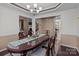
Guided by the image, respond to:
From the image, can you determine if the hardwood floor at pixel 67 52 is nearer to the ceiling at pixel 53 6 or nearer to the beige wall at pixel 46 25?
the beige wall at pixel 46 25

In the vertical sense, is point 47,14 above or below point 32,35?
above

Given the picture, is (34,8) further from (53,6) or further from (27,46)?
(27,46)

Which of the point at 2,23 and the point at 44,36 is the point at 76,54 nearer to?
the point at 44,36

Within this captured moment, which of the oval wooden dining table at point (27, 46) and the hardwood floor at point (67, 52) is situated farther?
the hardwood floor at point (67, 52)

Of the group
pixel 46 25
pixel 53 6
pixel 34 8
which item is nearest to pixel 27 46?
pixel 46 25

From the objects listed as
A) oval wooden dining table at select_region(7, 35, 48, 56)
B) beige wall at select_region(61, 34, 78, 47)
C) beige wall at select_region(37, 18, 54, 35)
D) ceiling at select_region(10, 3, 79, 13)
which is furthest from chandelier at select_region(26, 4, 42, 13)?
beige wall at select_region(61, 34, 78, 47)

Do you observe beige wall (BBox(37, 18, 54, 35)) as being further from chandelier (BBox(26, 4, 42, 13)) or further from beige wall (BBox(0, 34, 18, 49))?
beige wall (BBox(0, 34, 18, 49))

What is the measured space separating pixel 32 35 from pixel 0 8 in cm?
69

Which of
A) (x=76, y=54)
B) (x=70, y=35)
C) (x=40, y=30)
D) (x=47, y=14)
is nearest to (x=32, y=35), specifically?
(x=40, y=30)

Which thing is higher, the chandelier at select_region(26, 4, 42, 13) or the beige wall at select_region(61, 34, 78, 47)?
the chandelier at select_region(26, 4, 42, 13)

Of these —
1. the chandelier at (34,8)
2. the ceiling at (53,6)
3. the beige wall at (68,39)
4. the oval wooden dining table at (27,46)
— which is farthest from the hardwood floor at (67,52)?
the chandelier at (34,8)

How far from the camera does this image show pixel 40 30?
1.62m

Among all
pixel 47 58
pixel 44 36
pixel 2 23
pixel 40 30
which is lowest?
pixel 47 58

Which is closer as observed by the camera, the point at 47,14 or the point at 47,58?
the point at 47,58
